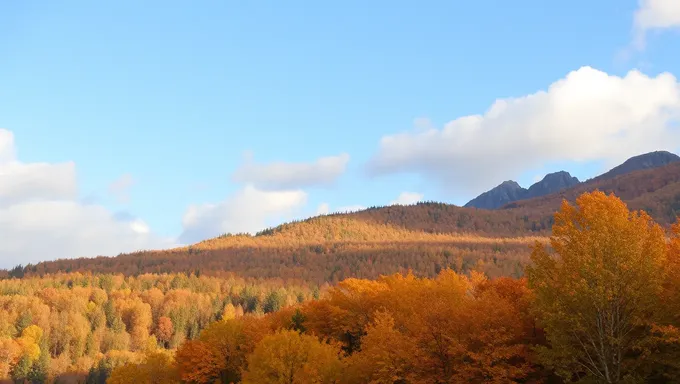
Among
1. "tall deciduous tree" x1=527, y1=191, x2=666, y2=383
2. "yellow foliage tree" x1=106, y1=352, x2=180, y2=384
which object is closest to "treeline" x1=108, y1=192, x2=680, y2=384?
"tall deciduous tree" x1=527, y1=191, x2=666, y2=383

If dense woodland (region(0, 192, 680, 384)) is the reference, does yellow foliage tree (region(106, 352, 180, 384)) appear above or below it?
below

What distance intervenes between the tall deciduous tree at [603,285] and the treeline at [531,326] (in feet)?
0.36

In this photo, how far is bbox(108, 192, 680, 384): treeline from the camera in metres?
48.0

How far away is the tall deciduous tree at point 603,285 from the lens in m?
47.4

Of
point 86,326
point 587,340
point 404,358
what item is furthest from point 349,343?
point 86,326

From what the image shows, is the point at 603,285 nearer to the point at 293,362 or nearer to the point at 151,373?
the point at 293,362

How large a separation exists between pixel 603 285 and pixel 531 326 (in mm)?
20964

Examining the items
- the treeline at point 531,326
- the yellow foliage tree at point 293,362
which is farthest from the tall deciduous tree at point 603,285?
the yellow foliage tree at point 293,362

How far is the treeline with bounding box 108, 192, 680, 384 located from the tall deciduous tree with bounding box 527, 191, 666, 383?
4.3 inches

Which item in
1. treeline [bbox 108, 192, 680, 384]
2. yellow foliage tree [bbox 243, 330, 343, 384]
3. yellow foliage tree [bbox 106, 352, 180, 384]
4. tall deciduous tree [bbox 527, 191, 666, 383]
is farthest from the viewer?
yellow foliage tree [bbox 106, 352, 180, 384]

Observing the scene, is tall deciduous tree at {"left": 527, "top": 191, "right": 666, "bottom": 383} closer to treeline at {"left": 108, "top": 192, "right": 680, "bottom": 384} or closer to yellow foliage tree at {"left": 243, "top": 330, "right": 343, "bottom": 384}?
treeline at {"left": 108, "top": 192, "right": 680, "bottom": 384}

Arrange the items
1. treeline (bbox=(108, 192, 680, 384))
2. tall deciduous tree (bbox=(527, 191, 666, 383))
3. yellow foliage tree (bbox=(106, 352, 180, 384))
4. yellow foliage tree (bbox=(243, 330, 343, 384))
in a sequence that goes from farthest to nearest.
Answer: yellow foliage tree (bbox=(106, 352, 180, 384))
yellow foliage tree (bbox=(243, 330, 343, 384))
treeline (bbox=(108, 192, 680, 384))
tall deciduous tree (bbox=(527, 191, 666, 383))

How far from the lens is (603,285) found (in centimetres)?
4719

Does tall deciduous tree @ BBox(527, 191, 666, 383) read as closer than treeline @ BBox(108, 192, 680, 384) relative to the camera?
Yes
